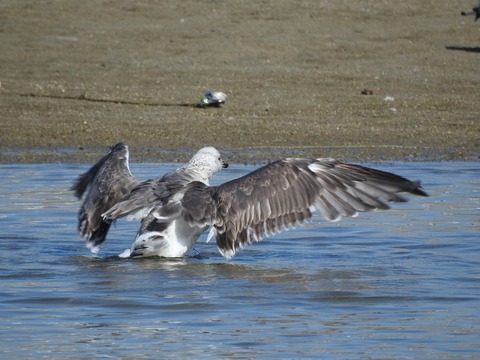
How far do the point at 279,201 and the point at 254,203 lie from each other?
18 cm

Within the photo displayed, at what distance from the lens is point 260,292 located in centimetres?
772

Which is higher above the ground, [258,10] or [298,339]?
[258,10]

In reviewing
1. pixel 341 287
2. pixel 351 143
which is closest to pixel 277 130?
pixel 351 143

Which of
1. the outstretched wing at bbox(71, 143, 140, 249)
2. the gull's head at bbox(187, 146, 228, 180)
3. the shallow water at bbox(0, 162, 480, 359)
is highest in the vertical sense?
the gull's head at bbox(187, 146, 228, 180)

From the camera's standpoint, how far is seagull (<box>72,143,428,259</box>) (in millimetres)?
8484

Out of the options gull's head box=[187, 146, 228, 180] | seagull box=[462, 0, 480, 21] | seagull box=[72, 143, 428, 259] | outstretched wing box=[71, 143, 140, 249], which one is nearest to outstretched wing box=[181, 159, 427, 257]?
seagull box=[72, 143, 428, 259]

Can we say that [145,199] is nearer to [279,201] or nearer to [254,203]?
[254,203]

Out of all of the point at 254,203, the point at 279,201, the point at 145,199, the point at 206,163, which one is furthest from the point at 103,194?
the point at 279,201

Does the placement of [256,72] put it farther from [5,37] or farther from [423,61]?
[5,37]

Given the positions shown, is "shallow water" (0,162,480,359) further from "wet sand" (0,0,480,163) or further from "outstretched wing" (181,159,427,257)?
"wet sand" (0,0,480,163)

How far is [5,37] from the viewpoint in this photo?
18.2 m

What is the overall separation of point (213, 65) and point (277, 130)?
298 cm

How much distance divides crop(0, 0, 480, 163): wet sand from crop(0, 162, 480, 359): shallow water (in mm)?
3204

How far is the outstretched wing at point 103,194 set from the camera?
908 cm
